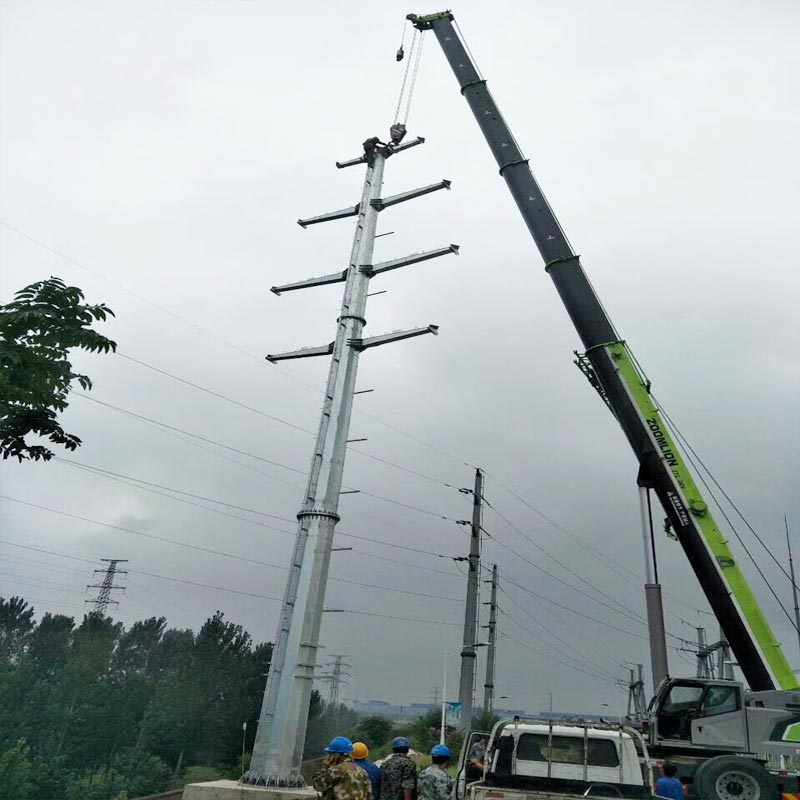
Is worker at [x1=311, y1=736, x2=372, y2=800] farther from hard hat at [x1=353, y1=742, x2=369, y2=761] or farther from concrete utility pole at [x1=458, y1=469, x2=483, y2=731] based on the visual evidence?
concrete utility pole at [x1=458, y1=469, x2=483, y2=731]

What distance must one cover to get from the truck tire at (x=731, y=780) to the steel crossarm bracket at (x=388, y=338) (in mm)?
9216

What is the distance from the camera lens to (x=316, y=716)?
2505 inches

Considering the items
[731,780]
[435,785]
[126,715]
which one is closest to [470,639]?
[731,780]

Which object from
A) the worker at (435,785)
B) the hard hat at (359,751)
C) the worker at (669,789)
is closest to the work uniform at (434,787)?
the worker at (435,785)

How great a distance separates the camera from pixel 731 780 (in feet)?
36.4

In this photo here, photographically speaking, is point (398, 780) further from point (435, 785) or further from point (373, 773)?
point (435, 785)

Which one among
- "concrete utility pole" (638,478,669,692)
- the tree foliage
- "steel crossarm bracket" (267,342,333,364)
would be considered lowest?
the tree foliage

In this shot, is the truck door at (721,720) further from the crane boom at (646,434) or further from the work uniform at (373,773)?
the work uniform at (373,773)

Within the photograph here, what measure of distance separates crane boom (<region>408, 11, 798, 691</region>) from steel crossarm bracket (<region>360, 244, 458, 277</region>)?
4.91m

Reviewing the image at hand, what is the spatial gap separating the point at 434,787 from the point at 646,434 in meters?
10.6

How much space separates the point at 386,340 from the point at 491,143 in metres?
11.6

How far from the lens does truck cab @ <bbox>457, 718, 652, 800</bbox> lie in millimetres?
8766

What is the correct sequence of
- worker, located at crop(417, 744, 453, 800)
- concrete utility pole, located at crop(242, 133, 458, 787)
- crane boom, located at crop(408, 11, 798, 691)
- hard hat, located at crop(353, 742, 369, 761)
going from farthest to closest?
1. crane boom, located at crop(408, 11, 798, 691)
2. concrete utility pole, located at crop(242, 133, 458, 787)
3. worker, located at crop(417, 744, 453, 800)
4. hard hat, located at crop(353, 742, 369, 761)

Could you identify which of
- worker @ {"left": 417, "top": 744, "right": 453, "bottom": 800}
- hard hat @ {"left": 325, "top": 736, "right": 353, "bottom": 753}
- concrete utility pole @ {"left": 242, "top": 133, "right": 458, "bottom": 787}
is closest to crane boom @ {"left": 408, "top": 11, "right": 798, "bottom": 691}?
concrete utility pole @ {"left": 242, "top": 133, "right": 458, "bottom": 787}
